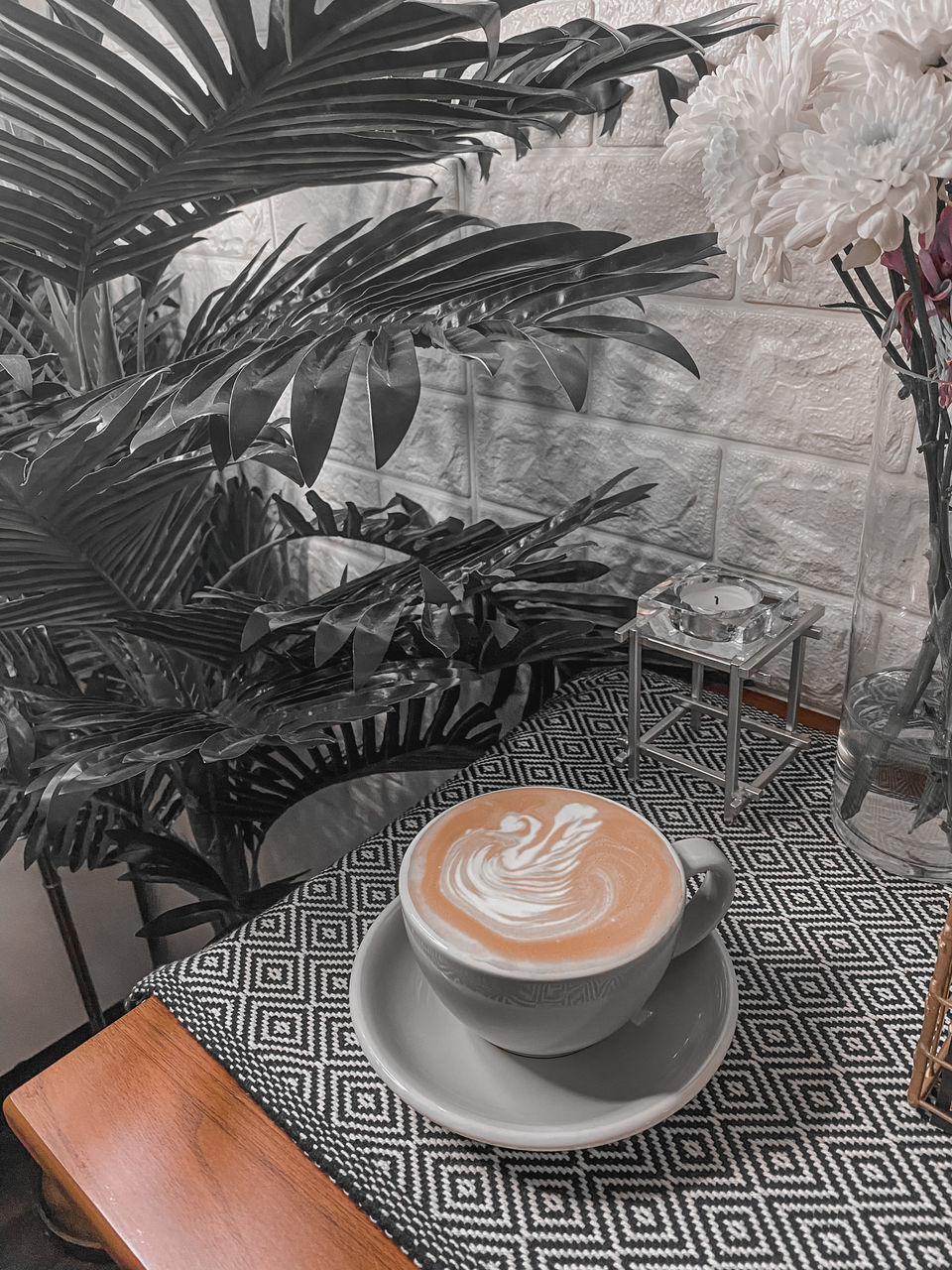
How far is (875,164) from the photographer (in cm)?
40

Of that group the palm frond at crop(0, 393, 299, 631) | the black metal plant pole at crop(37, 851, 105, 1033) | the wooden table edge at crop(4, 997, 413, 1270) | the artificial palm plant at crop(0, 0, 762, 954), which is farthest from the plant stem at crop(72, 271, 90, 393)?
the black metal plant pole at crop(37, 851, 105, 1033)

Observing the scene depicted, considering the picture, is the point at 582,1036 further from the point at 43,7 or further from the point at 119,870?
the point at 43,7

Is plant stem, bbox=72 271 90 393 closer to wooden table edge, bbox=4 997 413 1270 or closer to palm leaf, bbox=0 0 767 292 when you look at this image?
palm leaf, bbox=0 0 767 292

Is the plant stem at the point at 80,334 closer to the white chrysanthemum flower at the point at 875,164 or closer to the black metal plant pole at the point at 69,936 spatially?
the white chrysanthemum flower at the point at 875,164

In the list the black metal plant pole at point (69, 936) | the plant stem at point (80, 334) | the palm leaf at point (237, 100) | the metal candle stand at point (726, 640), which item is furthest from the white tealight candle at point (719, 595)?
the black metal plant pole at point (69, 936)

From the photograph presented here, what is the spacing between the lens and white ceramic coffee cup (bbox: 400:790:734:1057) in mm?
420

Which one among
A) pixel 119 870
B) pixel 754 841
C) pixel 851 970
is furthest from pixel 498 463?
pixel 119 870

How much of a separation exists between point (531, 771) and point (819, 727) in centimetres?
26

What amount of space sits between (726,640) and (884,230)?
310 millimetres

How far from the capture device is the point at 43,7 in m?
1.39

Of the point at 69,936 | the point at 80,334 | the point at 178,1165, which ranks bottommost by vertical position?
the point at 69,936

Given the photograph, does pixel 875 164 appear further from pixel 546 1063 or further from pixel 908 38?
pixel 546 1063

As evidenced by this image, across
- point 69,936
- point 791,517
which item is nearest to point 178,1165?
point 791,517

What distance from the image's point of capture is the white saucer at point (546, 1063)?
436 millimetres
